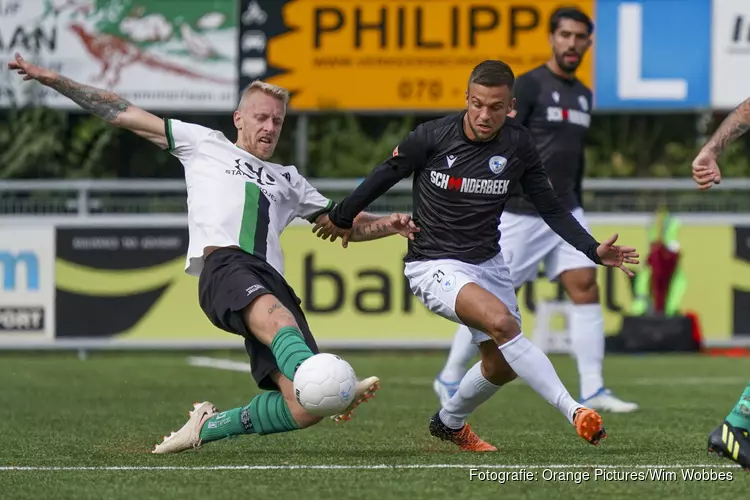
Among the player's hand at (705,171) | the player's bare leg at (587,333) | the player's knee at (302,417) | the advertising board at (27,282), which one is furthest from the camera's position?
the advertising board at (27,282)

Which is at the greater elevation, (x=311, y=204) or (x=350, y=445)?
(x=311, y=204)

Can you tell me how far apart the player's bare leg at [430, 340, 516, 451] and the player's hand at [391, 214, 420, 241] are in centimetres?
61

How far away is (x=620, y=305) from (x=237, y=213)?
7793 millimetres

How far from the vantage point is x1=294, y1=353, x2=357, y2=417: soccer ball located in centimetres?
588

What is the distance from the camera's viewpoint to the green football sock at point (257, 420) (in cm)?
632

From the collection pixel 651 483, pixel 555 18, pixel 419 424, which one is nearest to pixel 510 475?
pixel 651 483

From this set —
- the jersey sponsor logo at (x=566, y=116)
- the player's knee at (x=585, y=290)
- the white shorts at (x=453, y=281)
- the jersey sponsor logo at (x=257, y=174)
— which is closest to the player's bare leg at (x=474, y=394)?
the white shorts at (x=453, y=281)

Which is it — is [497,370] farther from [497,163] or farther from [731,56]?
[731,56]

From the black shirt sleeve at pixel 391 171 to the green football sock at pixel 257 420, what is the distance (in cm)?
99

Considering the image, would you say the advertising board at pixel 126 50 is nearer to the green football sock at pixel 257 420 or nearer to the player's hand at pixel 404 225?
the player's hand at pixel 404 225

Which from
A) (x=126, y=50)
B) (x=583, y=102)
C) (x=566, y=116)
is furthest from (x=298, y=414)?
(x=126, y=50)

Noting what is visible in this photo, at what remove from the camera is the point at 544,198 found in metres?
6.98

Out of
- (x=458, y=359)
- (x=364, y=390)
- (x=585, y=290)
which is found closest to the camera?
(x=364, y=390)

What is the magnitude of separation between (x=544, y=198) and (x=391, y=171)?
728 millimetres
